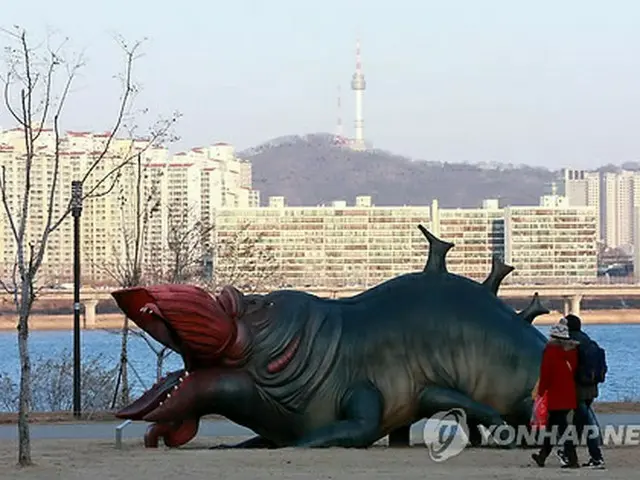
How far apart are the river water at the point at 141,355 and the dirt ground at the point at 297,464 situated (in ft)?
37.8

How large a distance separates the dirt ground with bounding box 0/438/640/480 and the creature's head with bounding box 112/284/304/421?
538 mm

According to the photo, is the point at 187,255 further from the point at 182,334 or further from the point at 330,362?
the point at 182,334

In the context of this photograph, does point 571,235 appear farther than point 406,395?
Yes

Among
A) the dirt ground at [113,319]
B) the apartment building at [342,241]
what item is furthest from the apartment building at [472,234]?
the dirt ground at [113,319]

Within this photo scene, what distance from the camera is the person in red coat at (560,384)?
13.5 meters

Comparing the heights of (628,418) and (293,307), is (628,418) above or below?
below

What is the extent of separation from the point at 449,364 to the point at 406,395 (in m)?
0.55

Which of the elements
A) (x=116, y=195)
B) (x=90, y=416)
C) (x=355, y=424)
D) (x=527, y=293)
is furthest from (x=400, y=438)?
(x=527, y=293)

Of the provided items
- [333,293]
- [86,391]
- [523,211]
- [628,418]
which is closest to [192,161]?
[523,211]

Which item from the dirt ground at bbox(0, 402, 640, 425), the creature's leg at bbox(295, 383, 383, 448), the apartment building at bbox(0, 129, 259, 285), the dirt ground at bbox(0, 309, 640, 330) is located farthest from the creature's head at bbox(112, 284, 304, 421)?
the dirt ground at bbox(0, 309, 640, 330)

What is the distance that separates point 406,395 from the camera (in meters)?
15.9

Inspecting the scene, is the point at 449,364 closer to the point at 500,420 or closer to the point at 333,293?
the point at 500,420

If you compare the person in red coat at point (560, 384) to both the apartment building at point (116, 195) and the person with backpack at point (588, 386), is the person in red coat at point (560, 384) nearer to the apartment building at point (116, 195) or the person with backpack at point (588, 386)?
the person with backpack at point (588, 386)

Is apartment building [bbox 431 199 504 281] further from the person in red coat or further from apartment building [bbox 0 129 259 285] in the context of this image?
the person in red coat
